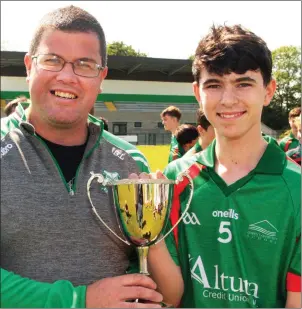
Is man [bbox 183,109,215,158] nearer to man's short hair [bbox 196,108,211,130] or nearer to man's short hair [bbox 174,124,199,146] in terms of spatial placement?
man's short hair [bbox 196,108,211,130]

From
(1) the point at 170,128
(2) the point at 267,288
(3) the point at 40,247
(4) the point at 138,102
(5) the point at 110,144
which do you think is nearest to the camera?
(3) the point at 40,247

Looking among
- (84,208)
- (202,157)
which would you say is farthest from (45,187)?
(202,157)

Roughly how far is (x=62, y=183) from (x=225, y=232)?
0.63 metres

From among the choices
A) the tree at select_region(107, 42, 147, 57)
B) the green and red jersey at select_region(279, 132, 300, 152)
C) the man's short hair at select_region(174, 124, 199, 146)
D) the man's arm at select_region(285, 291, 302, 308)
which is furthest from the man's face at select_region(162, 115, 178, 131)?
the tree at select_region(107, 42, 147, 57)

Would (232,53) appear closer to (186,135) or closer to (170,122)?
(186,135)

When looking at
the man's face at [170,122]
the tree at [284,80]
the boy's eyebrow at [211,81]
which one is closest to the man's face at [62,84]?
the boy's eyebrow at [211,81]

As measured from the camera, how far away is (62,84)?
1.72 m

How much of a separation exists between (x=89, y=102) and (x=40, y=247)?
0.56 metres

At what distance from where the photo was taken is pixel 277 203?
5.75ft

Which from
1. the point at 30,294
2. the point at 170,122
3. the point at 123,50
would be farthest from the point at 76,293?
the point at 123,50

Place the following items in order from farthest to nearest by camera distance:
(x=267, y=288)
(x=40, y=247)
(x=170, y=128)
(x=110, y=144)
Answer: (x=170, y=128), (x=110, y=144), (x=267, y=288), (x=40, y=247)

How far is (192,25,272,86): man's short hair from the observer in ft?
6.02

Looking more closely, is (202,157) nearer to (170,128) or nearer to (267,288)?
(267,288)

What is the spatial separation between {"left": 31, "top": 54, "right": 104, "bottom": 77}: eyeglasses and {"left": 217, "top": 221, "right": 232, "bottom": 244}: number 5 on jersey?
74cm
